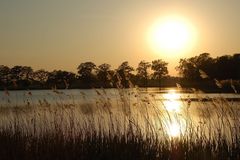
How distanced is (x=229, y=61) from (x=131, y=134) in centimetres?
7161

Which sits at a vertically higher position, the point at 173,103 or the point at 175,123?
the point at 173,103

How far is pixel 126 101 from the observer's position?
10.2 meters

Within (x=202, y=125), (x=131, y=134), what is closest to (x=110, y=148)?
(x=131, y=134)

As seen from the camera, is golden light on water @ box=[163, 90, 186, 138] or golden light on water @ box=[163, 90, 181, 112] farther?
golden light on water @ box=[163, 90, 181, 112]

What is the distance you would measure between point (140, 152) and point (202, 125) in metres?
1.72

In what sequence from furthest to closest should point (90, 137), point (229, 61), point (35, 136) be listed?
point (229, 61), point (35, 136), point (90, 137)

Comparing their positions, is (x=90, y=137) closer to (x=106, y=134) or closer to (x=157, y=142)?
(x=106, y=134)

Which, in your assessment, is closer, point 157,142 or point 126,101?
point 157,142

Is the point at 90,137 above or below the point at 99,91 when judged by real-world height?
below

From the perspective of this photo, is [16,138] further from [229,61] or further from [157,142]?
[229,61]

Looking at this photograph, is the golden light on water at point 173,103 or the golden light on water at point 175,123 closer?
the golden light on water at point 175,123

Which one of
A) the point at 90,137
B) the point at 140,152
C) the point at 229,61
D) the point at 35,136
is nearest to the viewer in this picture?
the point at 140,152

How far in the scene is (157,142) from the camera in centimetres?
918

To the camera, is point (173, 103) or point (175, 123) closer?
point (175, 123)
